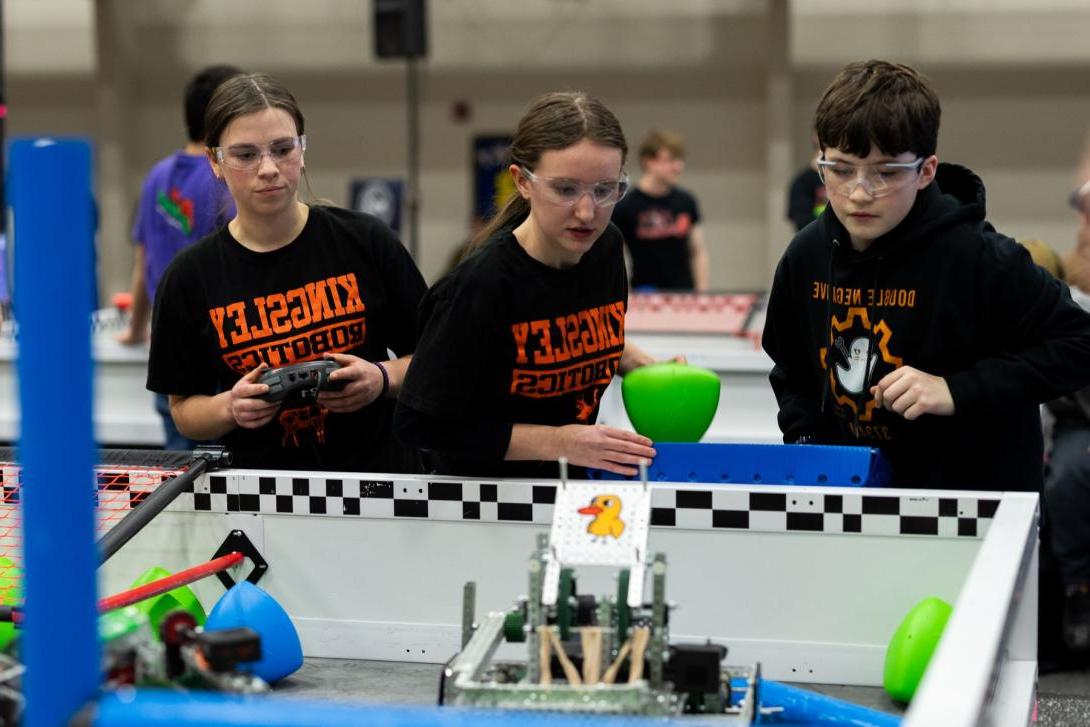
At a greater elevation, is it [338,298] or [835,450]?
[338,298]

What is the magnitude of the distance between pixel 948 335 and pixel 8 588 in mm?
1664

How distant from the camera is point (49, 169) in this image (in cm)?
131

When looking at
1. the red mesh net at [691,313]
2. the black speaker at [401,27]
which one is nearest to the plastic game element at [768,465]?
the red mesh net at [691,313]

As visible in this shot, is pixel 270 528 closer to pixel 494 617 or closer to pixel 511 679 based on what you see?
pixel 494 617

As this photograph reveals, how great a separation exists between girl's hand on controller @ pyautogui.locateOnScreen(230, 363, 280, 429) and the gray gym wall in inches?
400

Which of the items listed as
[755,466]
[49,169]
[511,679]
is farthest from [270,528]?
[49,169]

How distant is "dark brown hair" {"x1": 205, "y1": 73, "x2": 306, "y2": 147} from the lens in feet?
8.86

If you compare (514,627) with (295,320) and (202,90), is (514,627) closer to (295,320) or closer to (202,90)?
(295,320)

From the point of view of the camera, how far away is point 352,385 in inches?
105

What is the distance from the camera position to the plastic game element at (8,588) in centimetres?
233

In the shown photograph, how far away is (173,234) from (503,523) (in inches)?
92.9

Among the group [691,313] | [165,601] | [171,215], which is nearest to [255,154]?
[165,601]

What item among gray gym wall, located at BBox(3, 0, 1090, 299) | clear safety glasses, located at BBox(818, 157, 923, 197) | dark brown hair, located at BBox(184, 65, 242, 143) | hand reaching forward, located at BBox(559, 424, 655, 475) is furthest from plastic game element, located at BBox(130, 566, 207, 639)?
gray gym wall, located at BBox(3, 0, 1090, 299)

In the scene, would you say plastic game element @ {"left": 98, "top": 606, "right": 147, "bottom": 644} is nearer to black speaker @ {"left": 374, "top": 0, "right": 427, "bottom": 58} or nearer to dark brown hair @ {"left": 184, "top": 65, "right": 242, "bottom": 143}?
dark brown hair @ {"left": 184, "top": 65, "right": 242, "bottom": 143}
